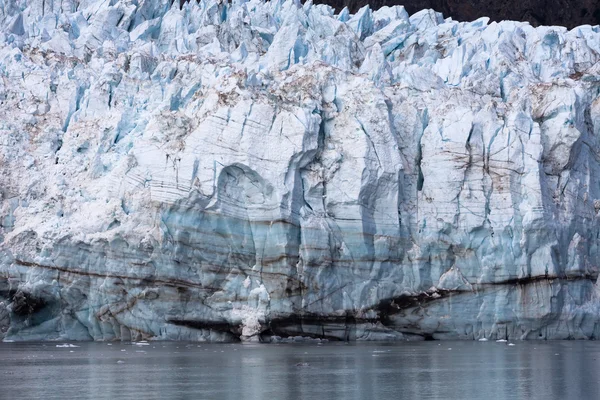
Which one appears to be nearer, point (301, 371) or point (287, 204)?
point (301, 371)

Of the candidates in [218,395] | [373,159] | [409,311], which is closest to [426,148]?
[373,159]

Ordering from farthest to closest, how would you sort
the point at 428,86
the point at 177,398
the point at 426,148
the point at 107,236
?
the point at 428,86 < the point at 426,148 < the point at 107,236 < the point at 177,398

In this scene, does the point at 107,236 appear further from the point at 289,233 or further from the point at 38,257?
the point at 289,233

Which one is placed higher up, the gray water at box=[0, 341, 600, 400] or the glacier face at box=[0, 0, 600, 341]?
the glacier face at box=[0, 0, 600, 341]

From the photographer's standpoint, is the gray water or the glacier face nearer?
the gray water
